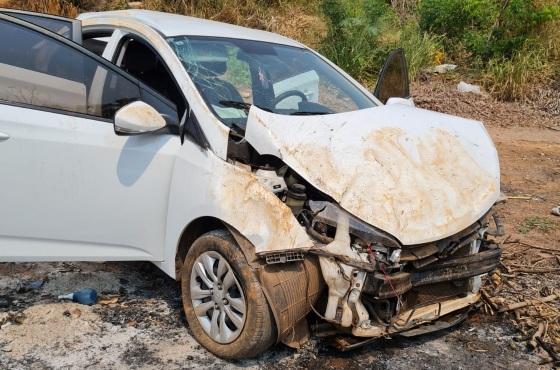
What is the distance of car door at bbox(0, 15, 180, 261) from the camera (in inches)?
126

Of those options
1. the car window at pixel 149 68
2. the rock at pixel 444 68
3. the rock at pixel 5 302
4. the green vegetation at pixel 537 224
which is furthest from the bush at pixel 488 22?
the rock at pixel 5 302

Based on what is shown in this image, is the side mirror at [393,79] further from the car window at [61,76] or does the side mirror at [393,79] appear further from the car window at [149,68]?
the car window at [61,76]

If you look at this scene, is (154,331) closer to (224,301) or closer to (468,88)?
(224,301)

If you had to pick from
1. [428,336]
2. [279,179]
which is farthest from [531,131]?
[279,179]

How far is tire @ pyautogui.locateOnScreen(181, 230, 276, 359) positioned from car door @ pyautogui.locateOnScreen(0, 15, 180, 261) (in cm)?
32

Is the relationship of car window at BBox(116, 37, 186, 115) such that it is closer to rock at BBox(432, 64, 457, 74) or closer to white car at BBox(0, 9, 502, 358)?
white car at BBox(0, 9, 502, 358)

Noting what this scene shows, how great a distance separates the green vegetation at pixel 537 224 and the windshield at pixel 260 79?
6.52ft

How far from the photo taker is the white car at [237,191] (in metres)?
2.80

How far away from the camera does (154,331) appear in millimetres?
3400

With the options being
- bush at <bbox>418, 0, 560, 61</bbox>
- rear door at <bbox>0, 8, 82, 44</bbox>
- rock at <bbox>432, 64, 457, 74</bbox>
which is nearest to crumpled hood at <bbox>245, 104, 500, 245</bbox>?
rear door at <bbox>0, 8, 82, 44</bbox>

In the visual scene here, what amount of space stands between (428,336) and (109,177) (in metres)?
2.03

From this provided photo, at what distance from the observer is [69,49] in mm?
3355

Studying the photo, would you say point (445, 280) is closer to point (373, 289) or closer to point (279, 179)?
point (373, 289)

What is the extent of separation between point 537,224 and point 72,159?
12.8 feet
